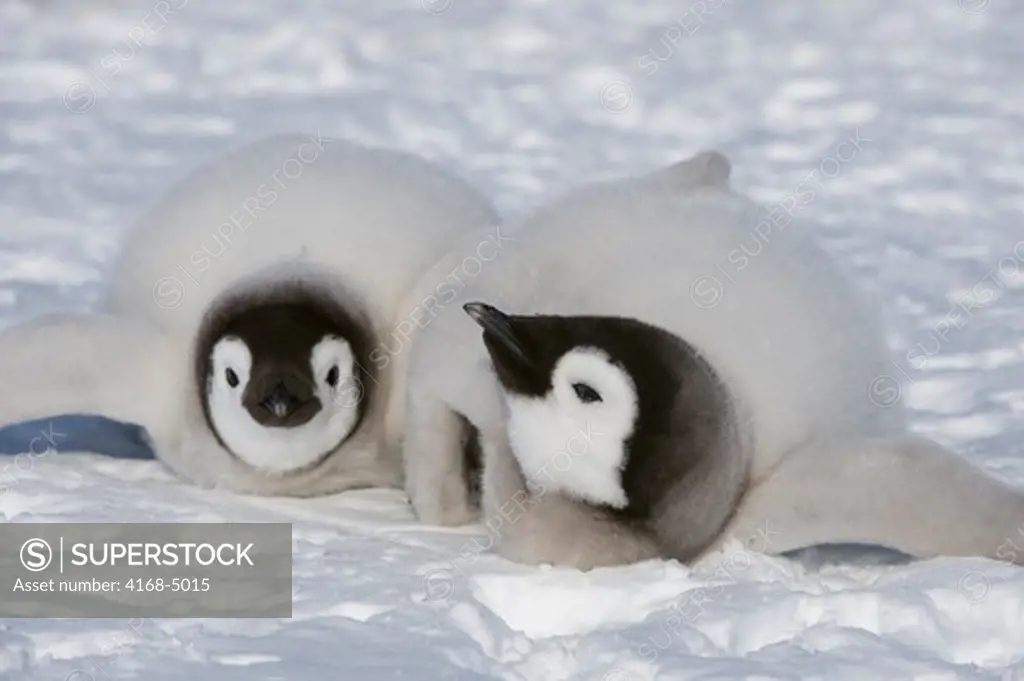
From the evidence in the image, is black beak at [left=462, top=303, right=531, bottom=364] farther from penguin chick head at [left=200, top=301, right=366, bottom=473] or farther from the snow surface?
penguin chick head at [left=200, top=301, right=366, bottom=473]

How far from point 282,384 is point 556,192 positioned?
2233mm

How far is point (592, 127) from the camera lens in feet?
19.2

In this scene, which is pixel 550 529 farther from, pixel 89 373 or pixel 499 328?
pixel 89 373

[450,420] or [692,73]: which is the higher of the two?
[692,73]

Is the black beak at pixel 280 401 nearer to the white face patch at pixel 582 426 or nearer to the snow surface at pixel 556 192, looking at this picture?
the snow surface at pixel 556 192

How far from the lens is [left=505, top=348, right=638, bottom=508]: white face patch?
265 centimetres

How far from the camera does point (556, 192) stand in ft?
17.1

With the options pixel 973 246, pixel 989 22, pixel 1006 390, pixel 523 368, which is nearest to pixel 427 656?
pixel 523 368

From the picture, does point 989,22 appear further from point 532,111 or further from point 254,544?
point 254,544

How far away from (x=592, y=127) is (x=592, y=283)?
2864 millimetres

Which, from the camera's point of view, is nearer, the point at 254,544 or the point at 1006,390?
the point at 254,544

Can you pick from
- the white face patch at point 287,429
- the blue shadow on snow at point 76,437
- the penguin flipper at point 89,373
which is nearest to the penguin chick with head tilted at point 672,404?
the white face patch at point 287,429

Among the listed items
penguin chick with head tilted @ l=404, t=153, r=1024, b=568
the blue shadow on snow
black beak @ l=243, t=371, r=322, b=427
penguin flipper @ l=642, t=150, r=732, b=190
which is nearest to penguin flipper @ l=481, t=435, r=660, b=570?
penguin chick with head tilted @ l=404, t=153, r=1024, b=568

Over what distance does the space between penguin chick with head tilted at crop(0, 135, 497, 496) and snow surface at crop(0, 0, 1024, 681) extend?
9cm
